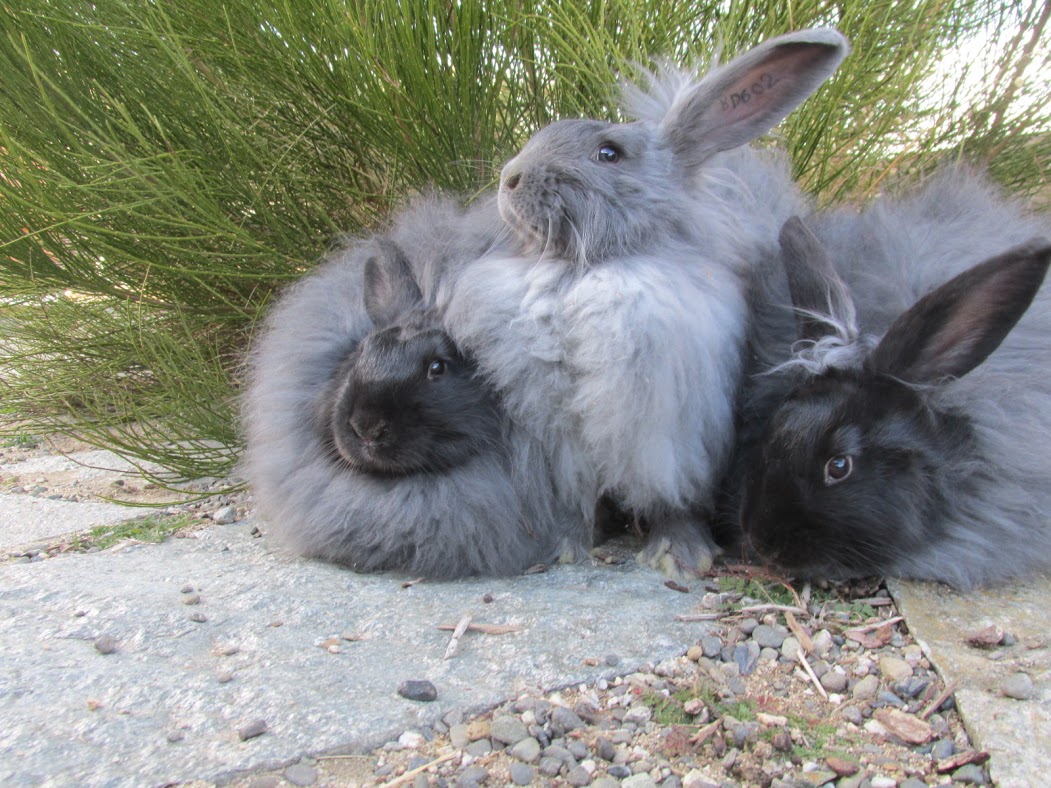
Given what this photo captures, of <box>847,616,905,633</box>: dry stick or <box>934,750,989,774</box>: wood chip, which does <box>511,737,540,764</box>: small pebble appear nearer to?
<box>934,750,989,774</box>: wood chip

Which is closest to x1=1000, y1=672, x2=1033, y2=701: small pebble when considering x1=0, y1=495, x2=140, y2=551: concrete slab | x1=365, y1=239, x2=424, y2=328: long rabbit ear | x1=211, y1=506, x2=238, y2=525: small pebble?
x1=365, y1=239, x2=424, y2=328: long rabbit ear

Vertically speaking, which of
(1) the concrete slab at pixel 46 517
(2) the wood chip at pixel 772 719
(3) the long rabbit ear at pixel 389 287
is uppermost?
(3) the long rabbit ear at pixel 389 287

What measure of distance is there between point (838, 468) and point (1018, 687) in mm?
539

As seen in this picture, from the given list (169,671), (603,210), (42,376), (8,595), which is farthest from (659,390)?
(42,376)

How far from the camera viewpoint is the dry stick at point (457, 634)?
180 cm

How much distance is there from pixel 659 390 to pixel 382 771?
0.97m

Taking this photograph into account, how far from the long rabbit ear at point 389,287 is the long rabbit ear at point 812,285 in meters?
0.89

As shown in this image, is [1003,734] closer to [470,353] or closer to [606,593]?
[606,593]

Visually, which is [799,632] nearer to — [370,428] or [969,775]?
[969,775]

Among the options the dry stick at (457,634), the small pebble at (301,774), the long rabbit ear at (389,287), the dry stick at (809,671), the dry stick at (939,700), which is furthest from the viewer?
the long rabbit ear at (389,287)

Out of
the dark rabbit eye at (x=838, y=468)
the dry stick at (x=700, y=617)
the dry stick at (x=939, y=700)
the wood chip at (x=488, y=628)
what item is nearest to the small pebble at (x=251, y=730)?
the wood chip at (x=488, y=628)

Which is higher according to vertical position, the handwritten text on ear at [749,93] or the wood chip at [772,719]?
the handwritten text on ear at [749,93]

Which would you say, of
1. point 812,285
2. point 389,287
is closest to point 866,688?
point 812,285

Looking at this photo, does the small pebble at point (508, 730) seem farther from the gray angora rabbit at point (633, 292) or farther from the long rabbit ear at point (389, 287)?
the long rabbit ear at point (389, 287)
